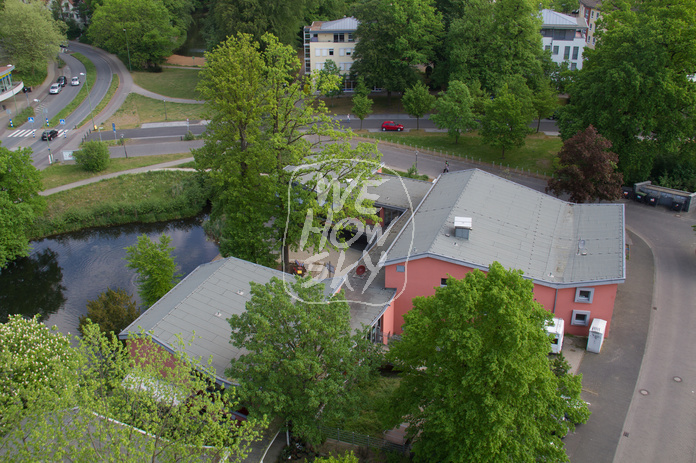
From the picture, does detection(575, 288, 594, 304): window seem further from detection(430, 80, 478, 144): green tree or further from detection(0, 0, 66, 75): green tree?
detection(0, 0, 66, 75): green tree

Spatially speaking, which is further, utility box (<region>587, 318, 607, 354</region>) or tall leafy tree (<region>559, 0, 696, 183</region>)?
tall leafy tree (<region>559, 0, 696, 183</region>)

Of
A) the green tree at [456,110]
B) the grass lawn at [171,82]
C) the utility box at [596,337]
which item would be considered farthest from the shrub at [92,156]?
the utility box at [596,337]

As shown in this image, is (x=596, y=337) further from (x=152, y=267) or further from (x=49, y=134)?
(x=49, y=134)

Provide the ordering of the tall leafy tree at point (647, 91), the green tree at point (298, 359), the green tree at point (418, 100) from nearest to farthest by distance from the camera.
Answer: the green tree at point (298, 359) < the tall leafy tree at point (647, 91) < the green tree at point (418, 100)

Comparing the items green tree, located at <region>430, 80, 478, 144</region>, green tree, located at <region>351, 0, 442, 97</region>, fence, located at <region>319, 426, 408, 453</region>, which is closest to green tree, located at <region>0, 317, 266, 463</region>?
fence, located at <region>319, 426, 408, 453</region>

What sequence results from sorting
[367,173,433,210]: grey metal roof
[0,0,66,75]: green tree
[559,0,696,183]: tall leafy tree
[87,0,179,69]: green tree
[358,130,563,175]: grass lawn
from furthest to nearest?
[87,0,179,69]: green tree
[0,0,66,75]: green tree
[358,130,563,175]: grass lawn
[559,0,696,183]: tall leafy tree
[367,173,433,210]: grey metal roof

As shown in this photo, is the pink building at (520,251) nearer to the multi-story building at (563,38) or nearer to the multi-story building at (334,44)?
the multi-story building at (563,38)
